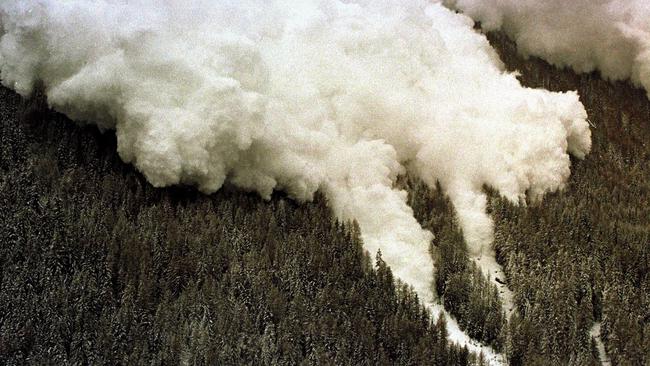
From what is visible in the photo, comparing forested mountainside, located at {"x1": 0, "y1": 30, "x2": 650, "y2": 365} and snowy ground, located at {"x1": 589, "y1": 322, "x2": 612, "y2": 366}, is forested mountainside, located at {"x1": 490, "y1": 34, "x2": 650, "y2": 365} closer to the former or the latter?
forested mountainside, located at {"x1": 0, "y1": 30, "x2": 650, "y2": 365}

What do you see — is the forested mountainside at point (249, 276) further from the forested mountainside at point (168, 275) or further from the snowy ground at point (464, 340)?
the snowy ground at point (464, 340)

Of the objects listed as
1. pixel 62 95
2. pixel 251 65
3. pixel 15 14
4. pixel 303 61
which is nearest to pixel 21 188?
pixel 62 95

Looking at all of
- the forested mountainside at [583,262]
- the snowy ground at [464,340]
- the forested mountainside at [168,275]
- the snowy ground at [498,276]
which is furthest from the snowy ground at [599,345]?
the forested mountainside at [168,275]

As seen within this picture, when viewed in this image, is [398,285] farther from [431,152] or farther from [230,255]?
[431,152]

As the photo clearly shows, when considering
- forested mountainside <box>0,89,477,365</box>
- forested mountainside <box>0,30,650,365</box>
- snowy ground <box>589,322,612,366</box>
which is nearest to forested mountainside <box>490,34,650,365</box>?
forested mountainside <box>0,30,650,365</box>

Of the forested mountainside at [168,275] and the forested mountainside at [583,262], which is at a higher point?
the forested mountainside at [583,262]

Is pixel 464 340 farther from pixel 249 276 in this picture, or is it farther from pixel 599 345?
pixel 249 276

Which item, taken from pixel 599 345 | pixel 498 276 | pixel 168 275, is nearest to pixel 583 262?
pixel 498 276

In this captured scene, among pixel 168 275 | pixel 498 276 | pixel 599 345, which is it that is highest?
pixel 599 345
